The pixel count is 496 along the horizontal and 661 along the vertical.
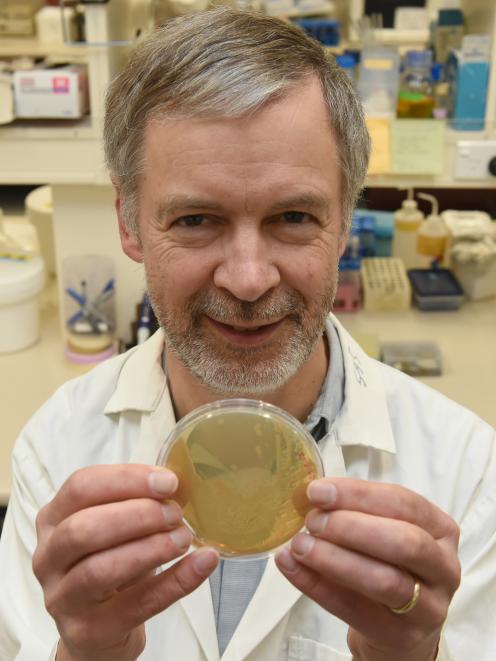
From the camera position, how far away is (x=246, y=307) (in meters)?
1.22

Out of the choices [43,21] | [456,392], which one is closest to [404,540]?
[456,392]

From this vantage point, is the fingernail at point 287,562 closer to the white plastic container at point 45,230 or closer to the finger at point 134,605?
the finger at point 134,605

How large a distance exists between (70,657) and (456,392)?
154 cm

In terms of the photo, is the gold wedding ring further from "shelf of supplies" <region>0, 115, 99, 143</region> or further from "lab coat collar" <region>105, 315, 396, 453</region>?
"shelf of supplies" <region>0, 115, 99, 143</region>

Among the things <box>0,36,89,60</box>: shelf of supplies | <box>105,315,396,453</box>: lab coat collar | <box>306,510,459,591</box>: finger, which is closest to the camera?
<box>306,510,459,591</box>: finger

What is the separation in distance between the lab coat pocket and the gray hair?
683 millimetres

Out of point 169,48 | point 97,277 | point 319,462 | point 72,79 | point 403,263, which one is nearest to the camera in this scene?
point 319,462

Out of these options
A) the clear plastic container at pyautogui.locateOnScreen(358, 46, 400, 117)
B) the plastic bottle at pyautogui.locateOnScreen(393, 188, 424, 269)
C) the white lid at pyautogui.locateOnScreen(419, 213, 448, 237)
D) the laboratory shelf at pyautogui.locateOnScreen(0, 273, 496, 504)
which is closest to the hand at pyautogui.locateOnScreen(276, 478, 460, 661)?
the laboratory shelf at pyautogui.locateOnScreen(0, 273, 496, 504)

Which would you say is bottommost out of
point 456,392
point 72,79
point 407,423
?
point 456,392

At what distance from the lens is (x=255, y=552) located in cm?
103

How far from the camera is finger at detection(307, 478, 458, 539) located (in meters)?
0.91

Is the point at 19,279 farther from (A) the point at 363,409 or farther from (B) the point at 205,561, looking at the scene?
(B) the point at 205,561

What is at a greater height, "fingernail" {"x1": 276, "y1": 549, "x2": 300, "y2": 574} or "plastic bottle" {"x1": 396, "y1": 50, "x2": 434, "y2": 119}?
"plastic bottle" {"x1": 396, "y1": 50, "x2": 434, "y2": 119}

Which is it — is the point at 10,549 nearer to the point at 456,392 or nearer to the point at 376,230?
the point at 456,392
